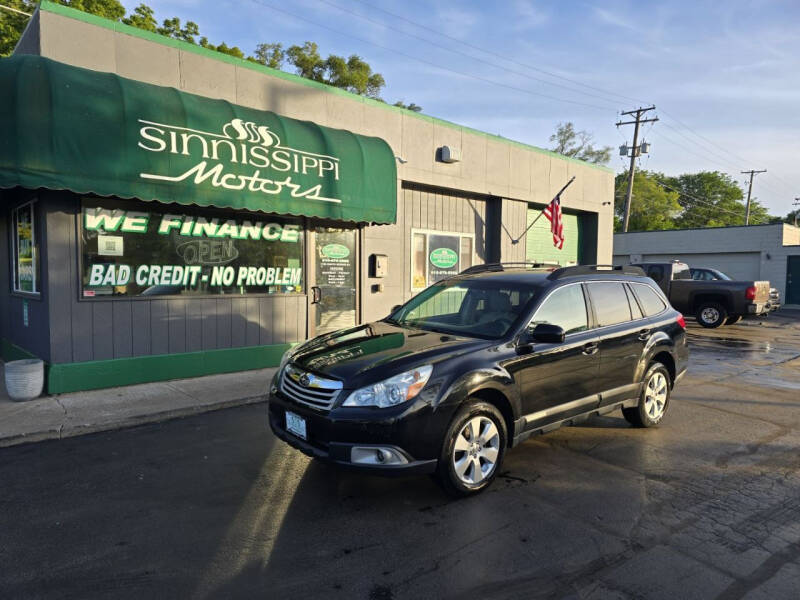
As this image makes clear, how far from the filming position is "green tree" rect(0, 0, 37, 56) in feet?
68.5

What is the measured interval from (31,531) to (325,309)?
6.77 m

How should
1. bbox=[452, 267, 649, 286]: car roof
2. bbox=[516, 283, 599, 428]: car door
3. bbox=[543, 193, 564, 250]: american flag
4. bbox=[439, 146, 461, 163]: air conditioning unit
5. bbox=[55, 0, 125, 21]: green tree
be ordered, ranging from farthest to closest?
bbox=[55, 0, 125, 21]: green tree < bbox=[543, 193, 564, 250]: american flag < bbox=[439, 146, 461, 163]: air conditioning unit < bbox=[452, 267, 649, 286]: car roof < bbox=[516, 283, 599, 428]: car door

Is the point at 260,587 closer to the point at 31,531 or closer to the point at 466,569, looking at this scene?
the point at 466,569

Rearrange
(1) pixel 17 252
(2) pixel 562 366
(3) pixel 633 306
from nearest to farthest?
(2) pixel 562 366 → (3) pixel 633 306 → (1) pixel 17 252

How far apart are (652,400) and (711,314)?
1318 centimetres

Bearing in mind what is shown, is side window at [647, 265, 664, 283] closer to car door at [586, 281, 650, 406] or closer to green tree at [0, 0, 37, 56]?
car door at [586, 281, 650, 406]

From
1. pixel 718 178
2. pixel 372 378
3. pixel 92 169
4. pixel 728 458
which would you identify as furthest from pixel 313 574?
pixel 718 178

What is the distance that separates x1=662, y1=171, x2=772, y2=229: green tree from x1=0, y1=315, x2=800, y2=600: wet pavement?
65.7m

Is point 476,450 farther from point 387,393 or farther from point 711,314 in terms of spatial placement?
point 711,314

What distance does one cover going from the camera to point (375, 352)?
4.25m

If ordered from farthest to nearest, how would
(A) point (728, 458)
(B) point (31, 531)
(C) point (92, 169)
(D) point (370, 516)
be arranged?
(C) point (92, 169), (A) point (728, 458), (D) point (370, 516), (B) point (31, 531)

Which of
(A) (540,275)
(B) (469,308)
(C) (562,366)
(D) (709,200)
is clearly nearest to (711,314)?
(A) (540,275)

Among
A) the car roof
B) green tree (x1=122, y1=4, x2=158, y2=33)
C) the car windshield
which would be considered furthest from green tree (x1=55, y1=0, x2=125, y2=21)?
the car roof

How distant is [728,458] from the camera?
5.05 m
